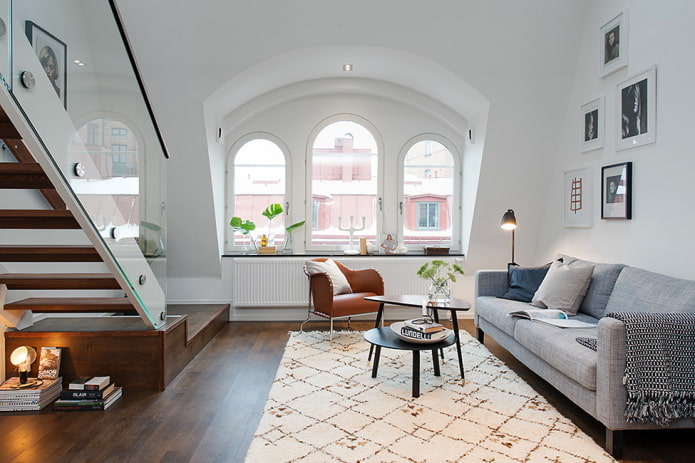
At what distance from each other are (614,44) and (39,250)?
14.9 ft

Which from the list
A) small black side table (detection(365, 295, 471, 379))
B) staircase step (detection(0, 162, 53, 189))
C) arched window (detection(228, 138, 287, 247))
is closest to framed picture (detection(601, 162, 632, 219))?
small black side table (detection(365, 295, 471, 379))

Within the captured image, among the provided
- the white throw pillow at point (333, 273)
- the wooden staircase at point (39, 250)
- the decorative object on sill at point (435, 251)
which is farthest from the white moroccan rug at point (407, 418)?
the decorative object on sill at point (435, 251)

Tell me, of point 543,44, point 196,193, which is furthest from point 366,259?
point 543,44

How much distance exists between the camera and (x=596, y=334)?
10.0ft

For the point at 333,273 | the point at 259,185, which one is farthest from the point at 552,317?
the point at 259,185

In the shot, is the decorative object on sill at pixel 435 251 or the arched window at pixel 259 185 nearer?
the decorative object on sill at pixel 435 251

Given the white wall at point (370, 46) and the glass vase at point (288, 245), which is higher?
the white wall at point (370, 46)

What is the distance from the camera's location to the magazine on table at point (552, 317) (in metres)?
3.28

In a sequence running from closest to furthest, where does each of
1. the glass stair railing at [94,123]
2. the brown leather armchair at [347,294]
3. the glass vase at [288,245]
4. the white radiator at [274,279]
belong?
the glass stair railing at [94,123] → the brown leather armchair at [347,294] → the white radiator at [274,279] → the glass vase at [288,245]

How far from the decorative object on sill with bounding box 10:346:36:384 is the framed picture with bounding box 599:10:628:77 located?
4.99 m

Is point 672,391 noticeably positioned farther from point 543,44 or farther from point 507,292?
point 543,44

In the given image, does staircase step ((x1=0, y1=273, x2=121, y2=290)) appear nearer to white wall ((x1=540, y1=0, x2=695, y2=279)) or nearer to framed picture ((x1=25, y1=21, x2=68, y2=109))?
framed picture ((x1=25, y1=21, x2=68, y2=109))

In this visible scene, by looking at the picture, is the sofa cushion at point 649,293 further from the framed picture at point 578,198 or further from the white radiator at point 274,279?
the white radiator at point 274,279

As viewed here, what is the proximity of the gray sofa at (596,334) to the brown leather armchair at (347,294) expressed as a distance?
1.10m
